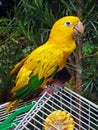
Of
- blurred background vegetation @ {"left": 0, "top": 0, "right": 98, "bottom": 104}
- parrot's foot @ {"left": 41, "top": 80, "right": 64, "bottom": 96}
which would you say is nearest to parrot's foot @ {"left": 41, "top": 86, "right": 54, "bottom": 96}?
parrot's foot @ {"left": 41, "top": 80, "right": 64, "bottom": 96}

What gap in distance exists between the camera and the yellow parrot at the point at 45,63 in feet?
4.27

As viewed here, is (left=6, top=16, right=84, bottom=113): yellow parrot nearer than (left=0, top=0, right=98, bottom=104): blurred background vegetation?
Yes

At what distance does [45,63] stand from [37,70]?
3 centimetres

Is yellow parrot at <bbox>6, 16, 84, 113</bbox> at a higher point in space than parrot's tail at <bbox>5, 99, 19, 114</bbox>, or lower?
higher

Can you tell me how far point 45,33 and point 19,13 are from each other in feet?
0.69

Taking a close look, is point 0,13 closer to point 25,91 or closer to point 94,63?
point 94,63

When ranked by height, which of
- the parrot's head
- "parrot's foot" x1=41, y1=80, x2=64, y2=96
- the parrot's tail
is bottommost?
the parrot's tail

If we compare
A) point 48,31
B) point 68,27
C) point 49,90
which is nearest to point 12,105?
point 49,90

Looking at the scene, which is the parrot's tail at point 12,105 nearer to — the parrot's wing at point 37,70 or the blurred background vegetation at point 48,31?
the parrot's wing at point 37,70

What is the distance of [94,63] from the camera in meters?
1.83

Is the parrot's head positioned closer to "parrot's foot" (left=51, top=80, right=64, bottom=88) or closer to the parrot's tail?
"parrot's foot" (left=51, top=80, right=64, bottom=88)

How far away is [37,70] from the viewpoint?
1332mm

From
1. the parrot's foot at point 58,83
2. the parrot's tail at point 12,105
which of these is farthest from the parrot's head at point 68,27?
the parrot's tail at point 12,105

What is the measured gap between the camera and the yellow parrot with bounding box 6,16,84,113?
4.27ft
